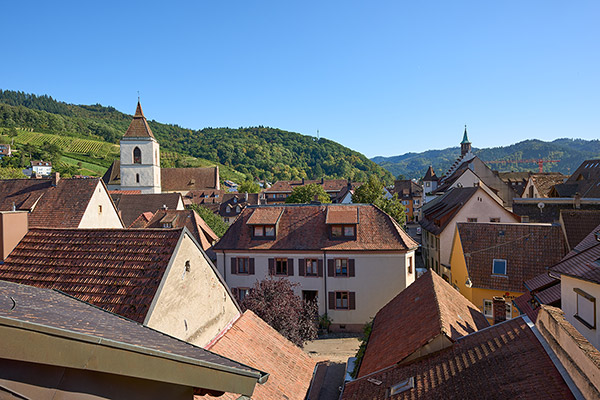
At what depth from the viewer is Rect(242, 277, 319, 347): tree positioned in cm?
1912

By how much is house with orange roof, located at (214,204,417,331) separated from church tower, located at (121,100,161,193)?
48.3m

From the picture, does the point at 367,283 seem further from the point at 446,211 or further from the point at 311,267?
the point at 446,211

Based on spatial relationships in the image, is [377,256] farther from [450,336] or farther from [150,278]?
[150,278]

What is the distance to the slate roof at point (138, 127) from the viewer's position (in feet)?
235

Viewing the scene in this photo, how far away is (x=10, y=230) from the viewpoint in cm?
1027

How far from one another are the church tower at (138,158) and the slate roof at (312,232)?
1875 inches

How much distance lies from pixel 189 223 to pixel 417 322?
29251 millimetres

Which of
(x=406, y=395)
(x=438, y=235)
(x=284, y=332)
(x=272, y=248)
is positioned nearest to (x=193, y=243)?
(x=406, y=395)

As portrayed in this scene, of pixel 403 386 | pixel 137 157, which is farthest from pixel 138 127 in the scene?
pixel 403 386

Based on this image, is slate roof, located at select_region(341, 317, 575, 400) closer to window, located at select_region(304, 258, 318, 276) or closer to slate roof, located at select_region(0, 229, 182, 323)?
slate roof, located at select_region(0, 229, 182, 323)

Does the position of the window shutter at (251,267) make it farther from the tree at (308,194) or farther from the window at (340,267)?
the tree at (308,194)

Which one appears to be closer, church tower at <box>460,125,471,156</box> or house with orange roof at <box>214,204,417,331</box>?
house with orange roof at <box>214,204,417,331</box>

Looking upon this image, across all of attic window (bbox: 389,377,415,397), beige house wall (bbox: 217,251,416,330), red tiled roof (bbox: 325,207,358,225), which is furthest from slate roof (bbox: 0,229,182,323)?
red tiled roof (bbox: 325,207,358,225)

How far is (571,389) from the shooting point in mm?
7570
